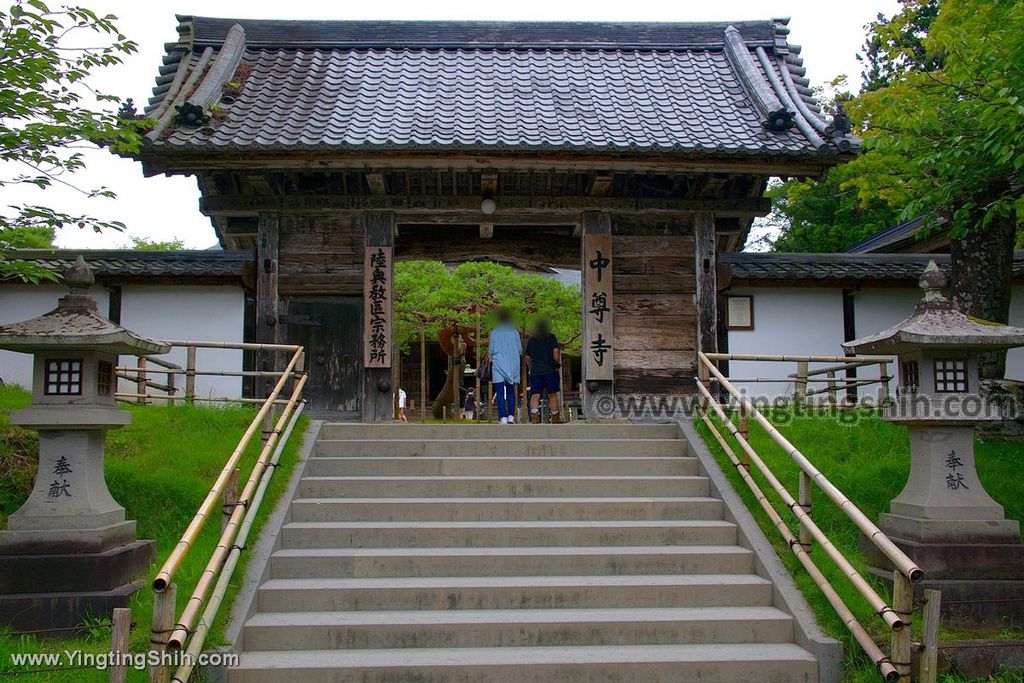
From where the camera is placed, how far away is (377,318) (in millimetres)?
10633

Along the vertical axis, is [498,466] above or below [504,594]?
above

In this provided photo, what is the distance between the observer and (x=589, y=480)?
7609 millimetres

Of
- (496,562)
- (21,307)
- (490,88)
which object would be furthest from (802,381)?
(21,307)

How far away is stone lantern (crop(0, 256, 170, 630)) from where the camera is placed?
5.70 meters

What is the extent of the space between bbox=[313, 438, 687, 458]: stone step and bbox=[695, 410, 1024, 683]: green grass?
2.30 feet

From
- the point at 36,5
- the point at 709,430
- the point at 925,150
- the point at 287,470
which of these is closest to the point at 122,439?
the point at 287,470

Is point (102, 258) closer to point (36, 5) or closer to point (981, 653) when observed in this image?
point (36, 5)

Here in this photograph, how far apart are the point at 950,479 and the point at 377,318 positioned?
703cm

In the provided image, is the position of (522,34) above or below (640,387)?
above

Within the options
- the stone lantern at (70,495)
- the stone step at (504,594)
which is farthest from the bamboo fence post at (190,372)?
the stone step at (504,594)

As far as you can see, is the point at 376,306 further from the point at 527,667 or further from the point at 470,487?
the point at 527,667

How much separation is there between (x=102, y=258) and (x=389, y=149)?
18.0 ft

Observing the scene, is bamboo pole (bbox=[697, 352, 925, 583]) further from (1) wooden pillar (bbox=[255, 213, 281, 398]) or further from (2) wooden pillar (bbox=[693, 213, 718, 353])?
(1) wooden pillar (bbox=[255, 213, 281, 398])

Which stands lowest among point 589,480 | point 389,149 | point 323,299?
point 589,480
